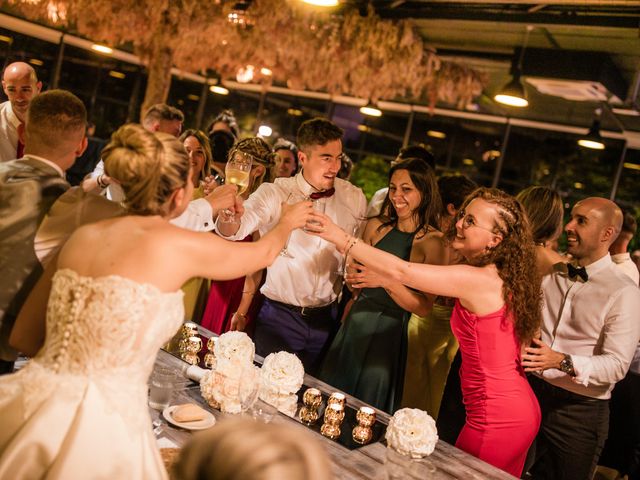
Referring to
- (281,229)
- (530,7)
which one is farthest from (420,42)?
(281,229)

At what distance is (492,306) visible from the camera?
232 cm

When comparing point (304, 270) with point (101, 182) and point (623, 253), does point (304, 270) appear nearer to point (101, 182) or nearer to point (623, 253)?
point (101, 182)

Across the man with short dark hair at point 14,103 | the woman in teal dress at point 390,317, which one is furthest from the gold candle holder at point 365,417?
the man with short dark hair at point 14,103

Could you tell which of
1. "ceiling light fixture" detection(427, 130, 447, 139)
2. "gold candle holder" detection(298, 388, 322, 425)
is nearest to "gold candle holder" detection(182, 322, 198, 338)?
"gold candle holder" detection(298, 388, 322, 425)

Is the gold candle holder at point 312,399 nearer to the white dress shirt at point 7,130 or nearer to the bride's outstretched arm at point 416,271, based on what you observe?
the bride's outstretched arm at point 416,271

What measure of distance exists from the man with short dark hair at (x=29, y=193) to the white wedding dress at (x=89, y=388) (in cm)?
46

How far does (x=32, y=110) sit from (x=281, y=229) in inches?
37.1

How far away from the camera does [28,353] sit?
1689 millimetres

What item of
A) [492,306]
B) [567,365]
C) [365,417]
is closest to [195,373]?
[365,417]

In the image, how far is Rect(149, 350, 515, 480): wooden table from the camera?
177cm

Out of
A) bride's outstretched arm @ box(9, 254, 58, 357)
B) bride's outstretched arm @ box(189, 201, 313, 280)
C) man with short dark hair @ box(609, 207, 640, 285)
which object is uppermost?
man with short dark hair @ box(609, 207, 640, 285)

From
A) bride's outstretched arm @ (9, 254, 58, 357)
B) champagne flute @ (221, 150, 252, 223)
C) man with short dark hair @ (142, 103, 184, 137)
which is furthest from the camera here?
man with short dark hair @ (142, 103, 184, 137)

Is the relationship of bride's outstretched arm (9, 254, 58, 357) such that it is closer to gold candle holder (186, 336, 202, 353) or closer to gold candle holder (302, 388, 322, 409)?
gold candle holder (186, 336, 202, 353)

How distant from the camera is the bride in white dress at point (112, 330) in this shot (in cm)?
137
